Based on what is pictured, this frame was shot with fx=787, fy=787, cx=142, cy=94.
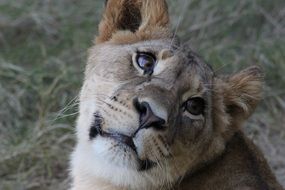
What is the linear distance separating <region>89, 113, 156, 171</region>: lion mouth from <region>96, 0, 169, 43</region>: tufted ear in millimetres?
625

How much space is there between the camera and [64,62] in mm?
6211

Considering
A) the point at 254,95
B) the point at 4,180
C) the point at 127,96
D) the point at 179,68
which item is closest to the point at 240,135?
the point at 254,95

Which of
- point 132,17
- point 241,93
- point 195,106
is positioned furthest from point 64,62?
point 195,106

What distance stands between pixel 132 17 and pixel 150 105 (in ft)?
3.07

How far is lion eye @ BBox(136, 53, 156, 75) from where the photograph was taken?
12.1ft

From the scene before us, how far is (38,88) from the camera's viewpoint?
5.78 m

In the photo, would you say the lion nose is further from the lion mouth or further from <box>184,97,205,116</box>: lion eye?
<box>184,97,205,116</box>: lion eye

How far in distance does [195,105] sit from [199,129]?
11 cm

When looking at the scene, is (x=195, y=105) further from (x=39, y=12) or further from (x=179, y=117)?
(x=39, y=12)

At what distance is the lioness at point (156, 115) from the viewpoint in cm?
340

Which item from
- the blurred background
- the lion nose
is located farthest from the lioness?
the blurred background

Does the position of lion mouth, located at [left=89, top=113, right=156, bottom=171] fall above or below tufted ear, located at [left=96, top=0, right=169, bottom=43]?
below

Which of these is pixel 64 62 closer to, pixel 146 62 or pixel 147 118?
pixel 146 62

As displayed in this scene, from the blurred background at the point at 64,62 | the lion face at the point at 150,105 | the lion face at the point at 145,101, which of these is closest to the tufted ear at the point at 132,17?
the lion face at the point at 150,105
